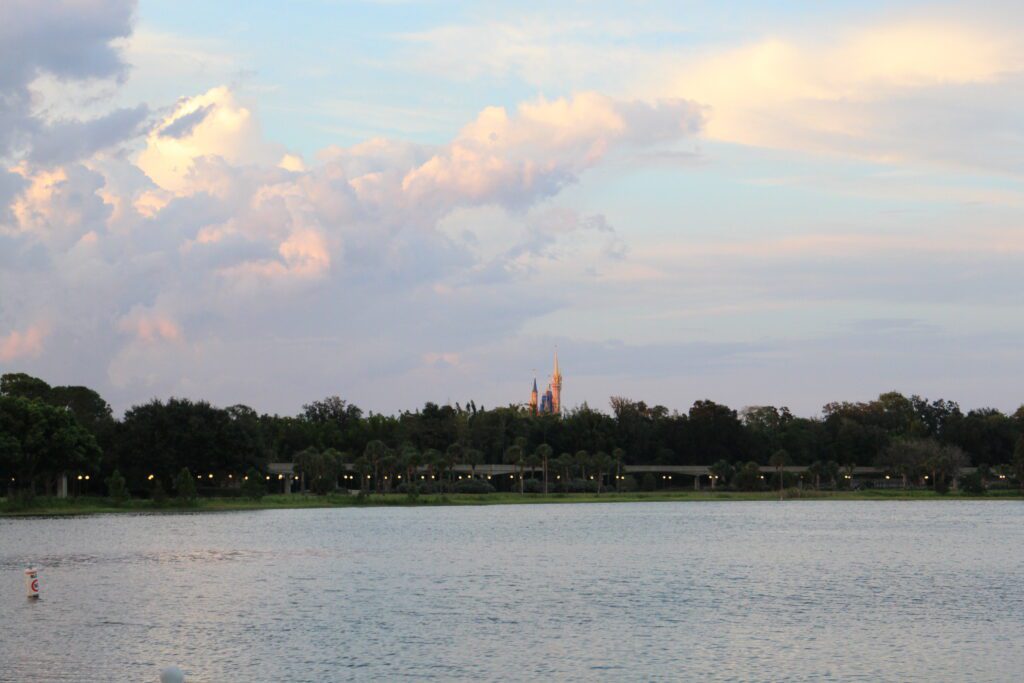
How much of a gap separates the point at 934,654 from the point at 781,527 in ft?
275

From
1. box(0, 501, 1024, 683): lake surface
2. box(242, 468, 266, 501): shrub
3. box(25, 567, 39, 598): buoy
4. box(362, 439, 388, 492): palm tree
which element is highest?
box(362, 439, 388, 492): palm tree

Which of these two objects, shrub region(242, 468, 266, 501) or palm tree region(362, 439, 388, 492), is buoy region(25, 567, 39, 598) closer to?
shrub region(242, 468, 266, 501)

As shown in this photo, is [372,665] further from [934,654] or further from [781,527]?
[781,527]

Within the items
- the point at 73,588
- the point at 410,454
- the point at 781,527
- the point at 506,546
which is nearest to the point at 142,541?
the point at 506,546

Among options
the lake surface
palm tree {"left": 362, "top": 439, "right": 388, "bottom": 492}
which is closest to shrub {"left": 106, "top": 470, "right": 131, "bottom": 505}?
the lake surface

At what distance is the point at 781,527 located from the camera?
410ft

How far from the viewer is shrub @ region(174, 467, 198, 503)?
489 ft

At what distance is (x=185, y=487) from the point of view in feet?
490

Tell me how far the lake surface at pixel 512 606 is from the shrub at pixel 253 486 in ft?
182

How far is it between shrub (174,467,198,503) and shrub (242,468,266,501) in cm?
1189

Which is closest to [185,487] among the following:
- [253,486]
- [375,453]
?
[253,486]

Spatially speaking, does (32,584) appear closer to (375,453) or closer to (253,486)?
(253,486)

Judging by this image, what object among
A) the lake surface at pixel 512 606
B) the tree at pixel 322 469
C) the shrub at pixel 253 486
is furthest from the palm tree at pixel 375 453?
the lake surface at pixel 512 606

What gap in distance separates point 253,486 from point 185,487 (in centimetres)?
1996
